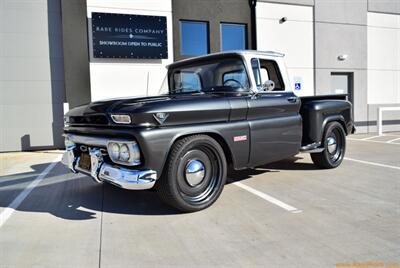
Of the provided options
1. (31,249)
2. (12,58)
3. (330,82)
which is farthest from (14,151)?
(330,82)

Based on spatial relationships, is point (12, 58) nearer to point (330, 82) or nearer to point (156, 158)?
point (156, 158)

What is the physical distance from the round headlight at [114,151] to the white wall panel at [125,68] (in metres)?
6.19

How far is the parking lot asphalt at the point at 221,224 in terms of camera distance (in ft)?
9.41

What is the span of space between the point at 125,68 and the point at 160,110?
7086 mm

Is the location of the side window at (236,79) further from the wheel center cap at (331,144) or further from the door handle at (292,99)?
the wheel center cap at (331,144)

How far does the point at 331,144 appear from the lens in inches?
247

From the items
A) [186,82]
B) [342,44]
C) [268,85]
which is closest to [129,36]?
[186,82]

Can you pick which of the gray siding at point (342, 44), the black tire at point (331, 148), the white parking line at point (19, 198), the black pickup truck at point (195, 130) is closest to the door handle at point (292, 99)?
the black pickup truck at point (195, 130)

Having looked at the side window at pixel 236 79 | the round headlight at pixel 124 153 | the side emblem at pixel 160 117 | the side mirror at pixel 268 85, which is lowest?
the round headlight at pixel 124 153

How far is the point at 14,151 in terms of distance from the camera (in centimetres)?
1003

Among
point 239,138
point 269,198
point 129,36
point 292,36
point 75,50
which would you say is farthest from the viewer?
point 292,36

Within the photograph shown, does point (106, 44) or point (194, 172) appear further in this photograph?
point (106, 44)

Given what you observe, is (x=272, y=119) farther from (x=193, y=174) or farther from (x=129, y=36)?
(x=129, y=36)

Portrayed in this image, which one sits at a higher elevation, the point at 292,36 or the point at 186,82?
the point at 292,36
